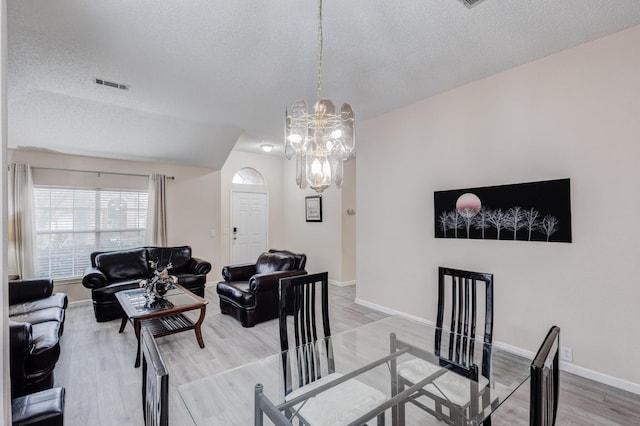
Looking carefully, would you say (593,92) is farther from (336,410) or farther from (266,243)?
(266,243)

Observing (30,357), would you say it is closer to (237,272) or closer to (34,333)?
(34,333)

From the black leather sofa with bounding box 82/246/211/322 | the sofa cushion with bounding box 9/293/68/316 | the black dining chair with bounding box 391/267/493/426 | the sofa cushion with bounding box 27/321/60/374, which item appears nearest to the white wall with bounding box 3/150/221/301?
the black leather sofa with bounding box 82/246/211/322

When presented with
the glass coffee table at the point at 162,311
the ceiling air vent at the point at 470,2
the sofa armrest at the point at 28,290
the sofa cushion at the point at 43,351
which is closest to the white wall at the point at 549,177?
the ceiling air vent at the point at 470,2

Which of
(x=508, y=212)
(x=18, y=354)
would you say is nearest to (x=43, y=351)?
(x=18, y=354)

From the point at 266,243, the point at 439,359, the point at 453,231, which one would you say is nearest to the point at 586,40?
the point at 453,231

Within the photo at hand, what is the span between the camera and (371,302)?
4.44m

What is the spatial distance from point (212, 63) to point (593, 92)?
340 cm

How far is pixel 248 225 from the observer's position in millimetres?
6910

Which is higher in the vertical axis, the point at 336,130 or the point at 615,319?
the point at 336,130

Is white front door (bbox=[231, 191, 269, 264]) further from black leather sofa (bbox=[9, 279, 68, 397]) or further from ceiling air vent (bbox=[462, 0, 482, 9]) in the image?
ceiling air vent (bbox=[462, 0, 482, 9])

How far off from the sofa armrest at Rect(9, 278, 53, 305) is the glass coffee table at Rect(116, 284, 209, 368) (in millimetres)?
835

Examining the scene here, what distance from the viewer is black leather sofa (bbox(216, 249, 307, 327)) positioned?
379 centimetres

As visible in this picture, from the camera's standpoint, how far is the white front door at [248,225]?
22.0ft

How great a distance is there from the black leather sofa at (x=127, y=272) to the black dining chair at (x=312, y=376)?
3171 millimetres
